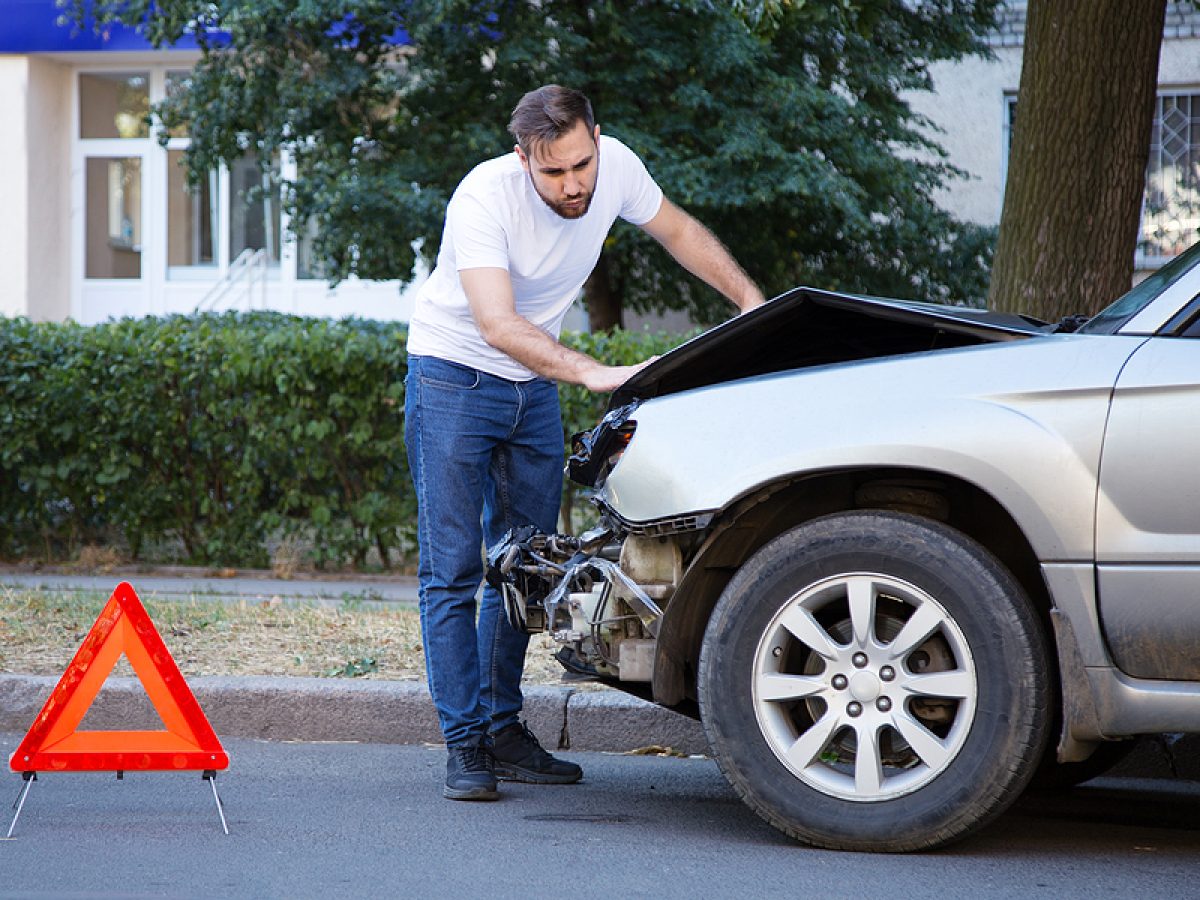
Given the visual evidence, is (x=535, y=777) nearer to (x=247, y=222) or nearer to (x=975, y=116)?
(x=975, y=116)

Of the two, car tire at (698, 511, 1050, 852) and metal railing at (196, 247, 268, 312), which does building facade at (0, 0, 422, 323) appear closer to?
metal railing at (196, 247, 268, 312)

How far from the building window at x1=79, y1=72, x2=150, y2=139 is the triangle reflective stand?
1519 cm

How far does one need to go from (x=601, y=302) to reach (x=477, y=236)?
794cm

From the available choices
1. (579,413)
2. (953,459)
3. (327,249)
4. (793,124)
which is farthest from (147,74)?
(953,459)

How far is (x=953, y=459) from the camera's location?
Result: 3.52 metres

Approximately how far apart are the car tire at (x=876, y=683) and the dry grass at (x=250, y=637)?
1.85 m

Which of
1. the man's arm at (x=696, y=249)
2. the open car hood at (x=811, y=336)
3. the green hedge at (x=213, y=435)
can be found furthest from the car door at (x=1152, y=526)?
the green hedge at (x=213, y=435)

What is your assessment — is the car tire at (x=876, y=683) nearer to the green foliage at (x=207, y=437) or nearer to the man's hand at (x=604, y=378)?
the man's hand at (x=604, y=378)

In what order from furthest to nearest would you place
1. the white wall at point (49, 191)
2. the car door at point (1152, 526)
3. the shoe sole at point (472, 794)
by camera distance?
the white wall at point (49, 191) < the shoe sole at point (472, 794) < the car door at point (1152, 526)

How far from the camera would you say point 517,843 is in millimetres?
3842

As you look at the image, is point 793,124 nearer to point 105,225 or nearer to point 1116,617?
point 1116,617

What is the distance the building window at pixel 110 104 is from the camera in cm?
1809

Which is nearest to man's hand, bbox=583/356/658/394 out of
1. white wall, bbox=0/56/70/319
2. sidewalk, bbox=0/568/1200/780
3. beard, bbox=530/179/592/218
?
beard, bbox=530/179/592/218

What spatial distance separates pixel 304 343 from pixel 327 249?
8.58 feet
